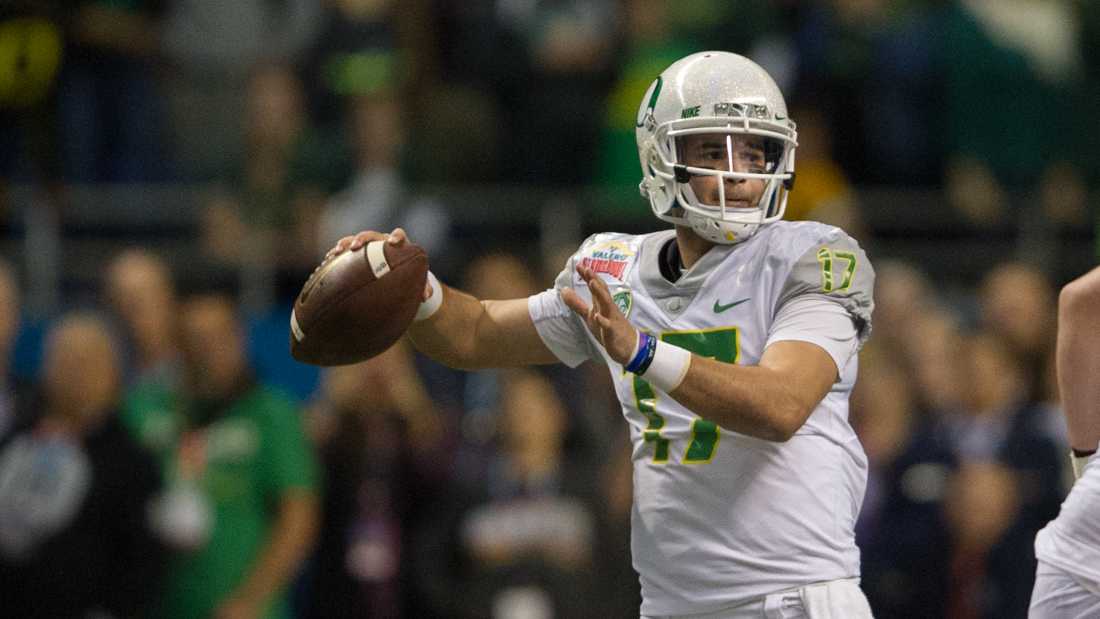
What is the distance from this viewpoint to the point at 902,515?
738 cm

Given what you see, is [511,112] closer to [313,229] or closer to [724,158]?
[313,229]

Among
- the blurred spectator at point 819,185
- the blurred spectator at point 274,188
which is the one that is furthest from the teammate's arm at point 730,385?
the blurred spectator at point 274,188

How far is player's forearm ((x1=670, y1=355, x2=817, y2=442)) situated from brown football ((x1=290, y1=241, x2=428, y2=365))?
90 cm

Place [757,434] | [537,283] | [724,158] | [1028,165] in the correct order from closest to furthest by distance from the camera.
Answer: [757,434]
[724,158]
[537,283]
[1028,165]

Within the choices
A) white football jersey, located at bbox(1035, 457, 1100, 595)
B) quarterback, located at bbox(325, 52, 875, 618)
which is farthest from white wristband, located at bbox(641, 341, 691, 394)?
white football jersey, located at bbox(1035, 457, 1100, 595)

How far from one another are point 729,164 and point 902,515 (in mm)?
3302

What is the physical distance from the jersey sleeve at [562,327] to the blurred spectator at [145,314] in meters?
3.56

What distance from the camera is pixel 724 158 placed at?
4.51 meters

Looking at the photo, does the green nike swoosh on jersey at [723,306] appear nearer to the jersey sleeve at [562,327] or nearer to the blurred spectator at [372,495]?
the jersey sleeve at [562,327]

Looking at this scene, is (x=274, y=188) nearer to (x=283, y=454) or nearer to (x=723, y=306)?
(x=283, y=454)

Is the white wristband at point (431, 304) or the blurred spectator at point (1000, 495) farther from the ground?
the white wristband at point (431, 304)

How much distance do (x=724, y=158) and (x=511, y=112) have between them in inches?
205

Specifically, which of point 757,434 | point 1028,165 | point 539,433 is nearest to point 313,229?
point 539,433

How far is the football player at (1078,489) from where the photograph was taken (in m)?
4.46
